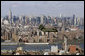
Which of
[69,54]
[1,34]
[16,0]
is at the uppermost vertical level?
[16,0]

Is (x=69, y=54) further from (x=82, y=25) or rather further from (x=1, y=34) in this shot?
(x=1, y=34)

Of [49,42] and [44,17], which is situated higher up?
[44,17]

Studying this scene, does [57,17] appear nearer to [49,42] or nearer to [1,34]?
[49,42]

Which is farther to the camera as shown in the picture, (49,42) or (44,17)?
(44,17)

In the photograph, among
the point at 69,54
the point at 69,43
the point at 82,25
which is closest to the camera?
the point at 69,54

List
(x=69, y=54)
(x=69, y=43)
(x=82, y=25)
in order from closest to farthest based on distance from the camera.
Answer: (x=69, y=54) → (x=69, y=43) → (x=82, y=25)

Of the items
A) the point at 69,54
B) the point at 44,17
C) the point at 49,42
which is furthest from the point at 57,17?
the point at 69,54

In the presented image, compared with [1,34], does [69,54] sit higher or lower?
lower

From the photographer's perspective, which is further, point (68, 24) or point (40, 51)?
point (68, 24)

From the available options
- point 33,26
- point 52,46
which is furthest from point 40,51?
point 33,26
